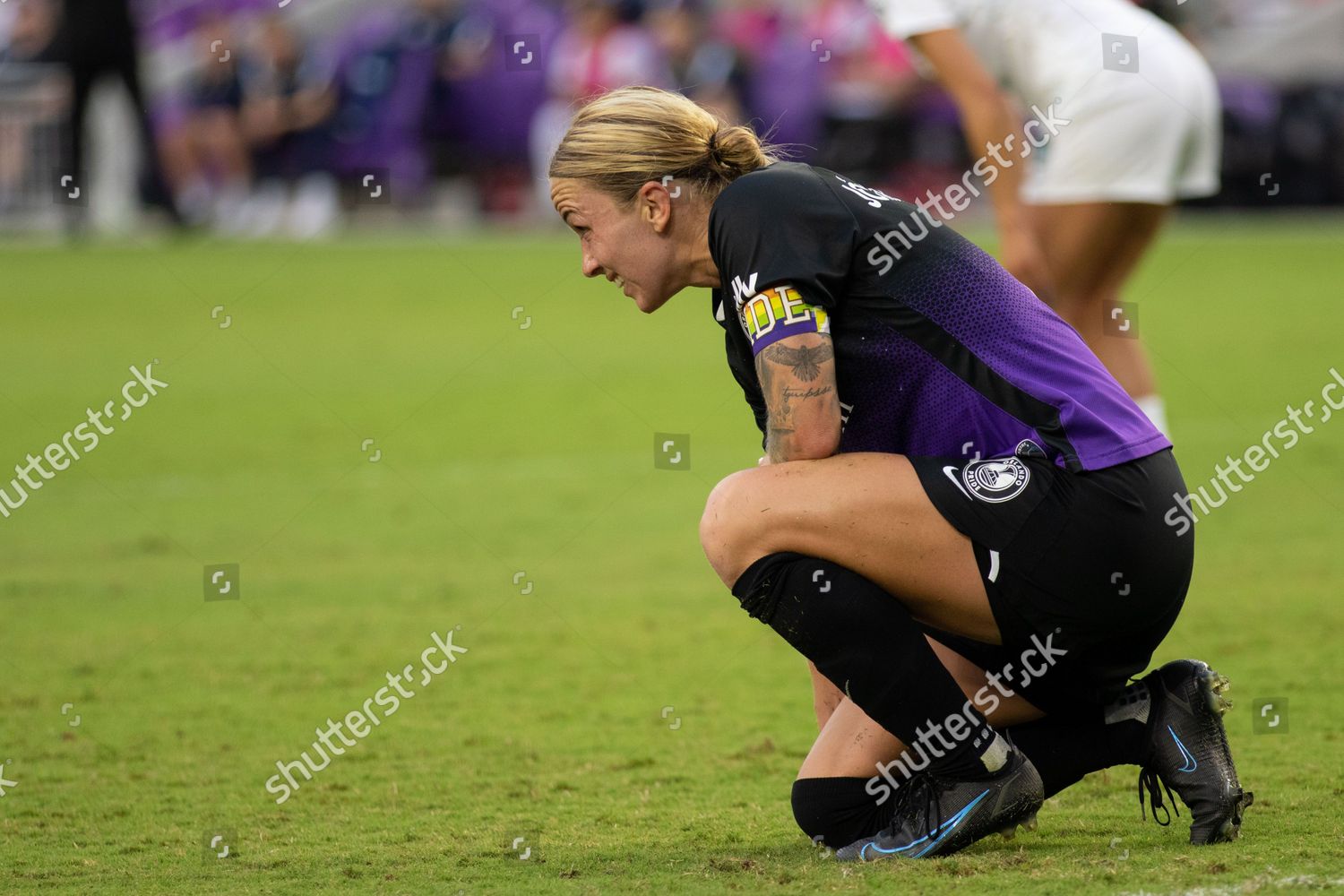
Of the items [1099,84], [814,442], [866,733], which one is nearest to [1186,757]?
[866,733]

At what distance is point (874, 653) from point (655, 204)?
34.5 inches

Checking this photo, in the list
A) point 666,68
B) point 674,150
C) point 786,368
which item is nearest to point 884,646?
point 786,368

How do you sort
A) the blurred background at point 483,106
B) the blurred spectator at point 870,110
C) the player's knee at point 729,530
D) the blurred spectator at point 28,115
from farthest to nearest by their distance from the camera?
the blurred spectator at point 870,110
the blurred background at point 483,106
the blurred spectator at point 28,115
the player's knee at point 729,530

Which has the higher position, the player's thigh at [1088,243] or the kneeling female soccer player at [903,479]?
the kneeling female soccer player at [903,479]

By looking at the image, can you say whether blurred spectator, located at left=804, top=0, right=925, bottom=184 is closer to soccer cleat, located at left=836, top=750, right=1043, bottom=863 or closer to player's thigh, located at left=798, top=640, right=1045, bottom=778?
player's thigh, located at left=798, top=640, right=1045, bottom=778

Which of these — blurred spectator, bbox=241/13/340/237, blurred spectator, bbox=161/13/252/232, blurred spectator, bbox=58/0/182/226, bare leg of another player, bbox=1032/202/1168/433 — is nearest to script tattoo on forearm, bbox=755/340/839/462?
bare leg of another player, bbox=1032/202/1168/433

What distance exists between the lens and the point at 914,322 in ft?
9.98

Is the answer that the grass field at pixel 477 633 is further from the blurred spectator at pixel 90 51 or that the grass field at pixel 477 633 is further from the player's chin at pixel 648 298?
the blurred spectator at pixel 90 51

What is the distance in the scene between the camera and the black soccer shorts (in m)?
2.99

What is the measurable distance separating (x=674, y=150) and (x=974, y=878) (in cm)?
135

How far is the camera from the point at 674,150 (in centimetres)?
314

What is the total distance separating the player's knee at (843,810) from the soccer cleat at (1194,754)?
1.68 ft

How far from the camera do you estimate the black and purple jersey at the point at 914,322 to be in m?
2.95

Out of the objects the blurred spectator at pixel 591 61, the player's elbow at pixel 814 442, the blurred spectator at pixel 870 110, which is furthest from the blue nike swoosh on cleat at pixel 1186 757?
the blurred spectator at pixel 870 110
